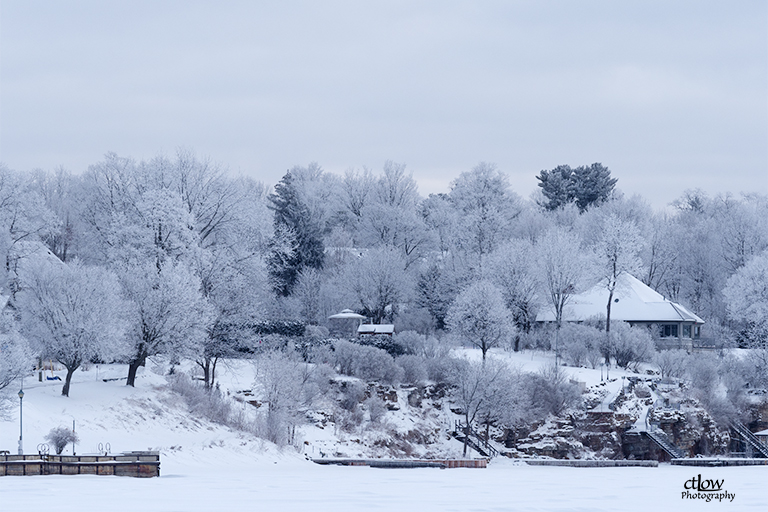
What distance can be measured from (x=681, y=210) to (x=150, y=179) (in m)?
64.5

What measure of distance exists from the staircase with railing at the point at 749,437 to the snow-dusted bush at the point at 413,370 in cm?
1699

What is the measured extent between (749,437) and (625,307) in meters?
15.9

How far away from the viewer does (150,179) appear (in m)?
56.1

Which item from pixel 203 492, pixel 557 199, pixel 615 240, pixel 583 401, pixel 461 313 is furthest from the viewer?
pixel 557 199

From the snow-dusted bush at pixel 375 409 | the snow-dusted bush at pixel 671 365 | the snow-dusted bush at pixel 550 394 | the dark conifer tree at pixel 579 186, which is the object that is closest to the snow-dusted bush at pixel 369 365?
the snow-dusted bush at pixel 375 409

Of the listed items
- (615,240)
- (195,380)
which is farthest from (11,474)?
(615,240)

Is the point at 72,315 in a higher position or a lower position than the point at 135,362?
higher

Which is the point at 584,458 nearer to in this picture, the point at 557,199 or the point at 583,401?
the point at 583,401

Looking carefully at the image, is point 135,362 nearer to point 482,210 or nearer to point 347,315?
point 347,315

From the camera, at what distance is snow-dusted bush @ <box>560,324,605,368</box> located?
57.1m

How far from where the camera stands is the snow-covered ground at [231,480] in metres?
20.3

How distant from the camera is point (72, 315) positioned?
39.4 metres

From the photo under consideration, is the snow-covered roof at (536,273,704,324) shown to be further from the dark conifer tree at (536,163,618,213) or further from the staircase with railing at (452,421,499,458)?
the dark conifer tree at (536,163,618,213)

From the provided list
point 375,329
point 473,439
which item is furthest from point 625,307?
point 473,439
